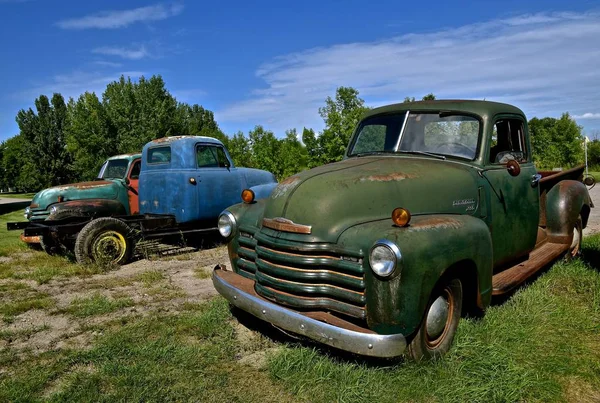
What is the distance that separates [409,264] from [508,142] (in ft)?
9.93

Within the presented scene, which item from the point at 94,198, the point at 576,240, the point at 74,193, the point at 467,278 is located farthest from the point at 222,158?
the point at 467,278

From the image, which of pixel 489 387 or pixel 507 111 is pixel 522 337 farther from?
pixel 507 111

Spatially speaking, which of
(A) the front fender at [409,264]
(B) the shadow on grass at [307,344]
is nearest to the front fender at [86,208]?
(B) the shadow on grass at [307,344]

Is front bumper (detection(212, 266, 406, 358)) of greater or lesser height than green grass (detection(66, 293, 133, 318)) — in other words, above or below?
above

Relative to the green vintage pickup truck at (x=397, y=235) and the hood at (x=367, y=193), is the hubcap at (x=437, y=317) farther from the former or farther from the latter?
the hood at (x=367, y=193)

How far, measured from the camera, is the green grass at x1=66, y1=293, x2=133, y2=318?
16.8 feet

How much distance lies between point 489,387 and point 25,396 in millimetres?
3220

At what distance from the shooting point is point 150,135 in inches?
1228

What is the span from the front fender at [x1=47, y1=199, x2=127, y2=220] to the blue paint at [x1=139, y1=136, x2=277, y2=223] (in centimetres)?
54

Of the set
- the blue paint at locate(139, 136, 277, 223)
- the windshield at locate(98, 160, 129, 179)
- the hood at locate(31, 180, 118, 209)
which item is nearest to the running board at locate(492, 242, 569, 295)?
the blue paint at locate(139, 136, 277, 223)

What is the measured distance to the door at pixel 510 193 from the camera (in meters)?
4.36

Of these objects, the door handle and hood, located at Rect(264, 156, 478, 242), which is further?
the door handle

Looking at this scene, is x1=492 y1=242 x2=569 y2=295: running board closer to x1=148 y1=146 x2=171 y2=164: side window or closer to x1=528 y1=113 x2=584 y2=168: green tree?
x1=148 y1=146 x2=171 y2=164: side window

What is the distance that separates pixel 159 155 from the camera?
29.9 feet
